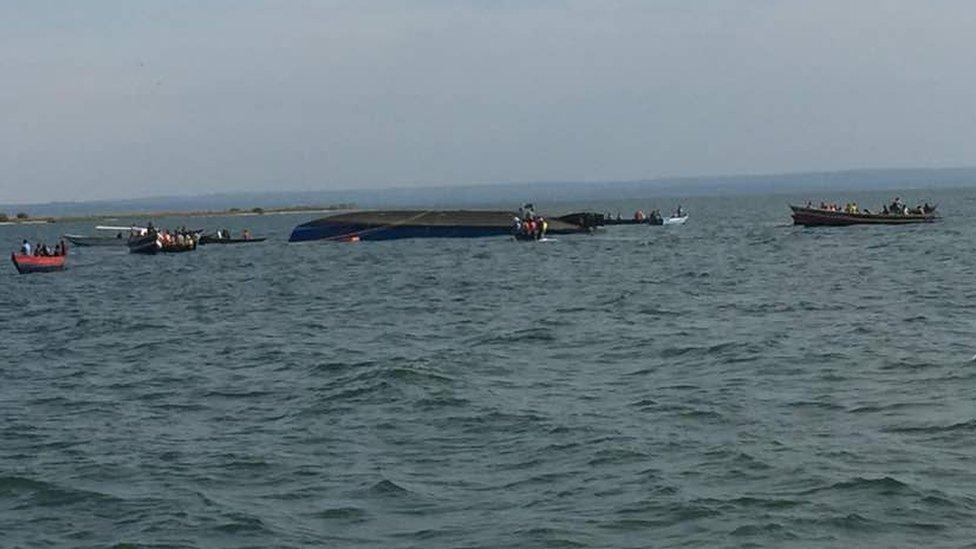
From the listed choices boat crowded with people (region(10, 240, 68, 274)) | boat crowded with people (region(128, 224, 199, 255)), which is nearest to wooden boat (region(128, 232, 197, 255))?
boat crowded with people (region(128, 224, 199, 255))

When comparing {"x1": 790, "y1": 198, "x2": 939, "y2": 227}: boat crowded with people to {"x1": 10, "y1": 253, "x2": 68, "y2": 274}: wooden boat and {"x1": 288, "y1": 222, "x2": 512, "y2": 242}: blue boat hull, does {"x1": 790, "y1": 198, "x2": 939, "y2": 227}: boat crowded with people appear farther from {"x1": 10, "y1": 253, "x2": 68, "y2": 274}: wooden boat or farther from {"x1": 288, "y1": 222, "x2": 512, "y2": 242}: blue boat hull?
{"x1": 10, "y1": 253, "x2": 68, "y2": 274}: wooden boat

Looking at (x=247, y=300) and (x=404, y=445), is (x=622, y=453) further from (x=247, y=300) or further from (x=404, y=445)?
(x=247, y=300)

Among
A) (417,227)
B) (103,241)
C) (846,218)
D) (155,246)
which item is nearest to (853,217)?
(846,218)

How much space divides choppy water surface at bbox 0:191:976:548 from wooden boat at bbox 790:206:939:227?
165 feet

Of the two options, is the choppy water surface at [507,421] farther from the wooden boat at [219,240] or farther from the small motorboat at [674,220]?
the small motorboat at [674,220]

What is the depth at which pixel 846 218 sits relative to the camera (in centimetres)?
9775

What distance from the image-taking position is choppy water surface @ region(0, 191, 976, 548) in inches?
658

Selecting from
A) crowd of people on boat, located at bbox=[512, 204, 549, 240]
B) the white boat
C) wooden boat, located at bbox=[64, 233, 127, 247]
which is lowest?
wooden boat, located at bbox=[64, 233, 127, 247]

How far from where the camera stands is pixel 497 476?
19000 mm

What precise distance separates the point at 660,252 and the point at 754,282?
2995 cm

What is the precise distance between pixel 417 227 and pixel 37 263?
38859mm

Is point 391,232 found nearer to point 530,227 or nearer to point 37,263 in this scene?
point 530,227

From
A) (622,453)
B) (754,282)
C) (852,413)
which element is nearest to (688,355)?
(852,413)

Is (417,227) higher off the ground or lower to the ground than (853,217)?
lower
